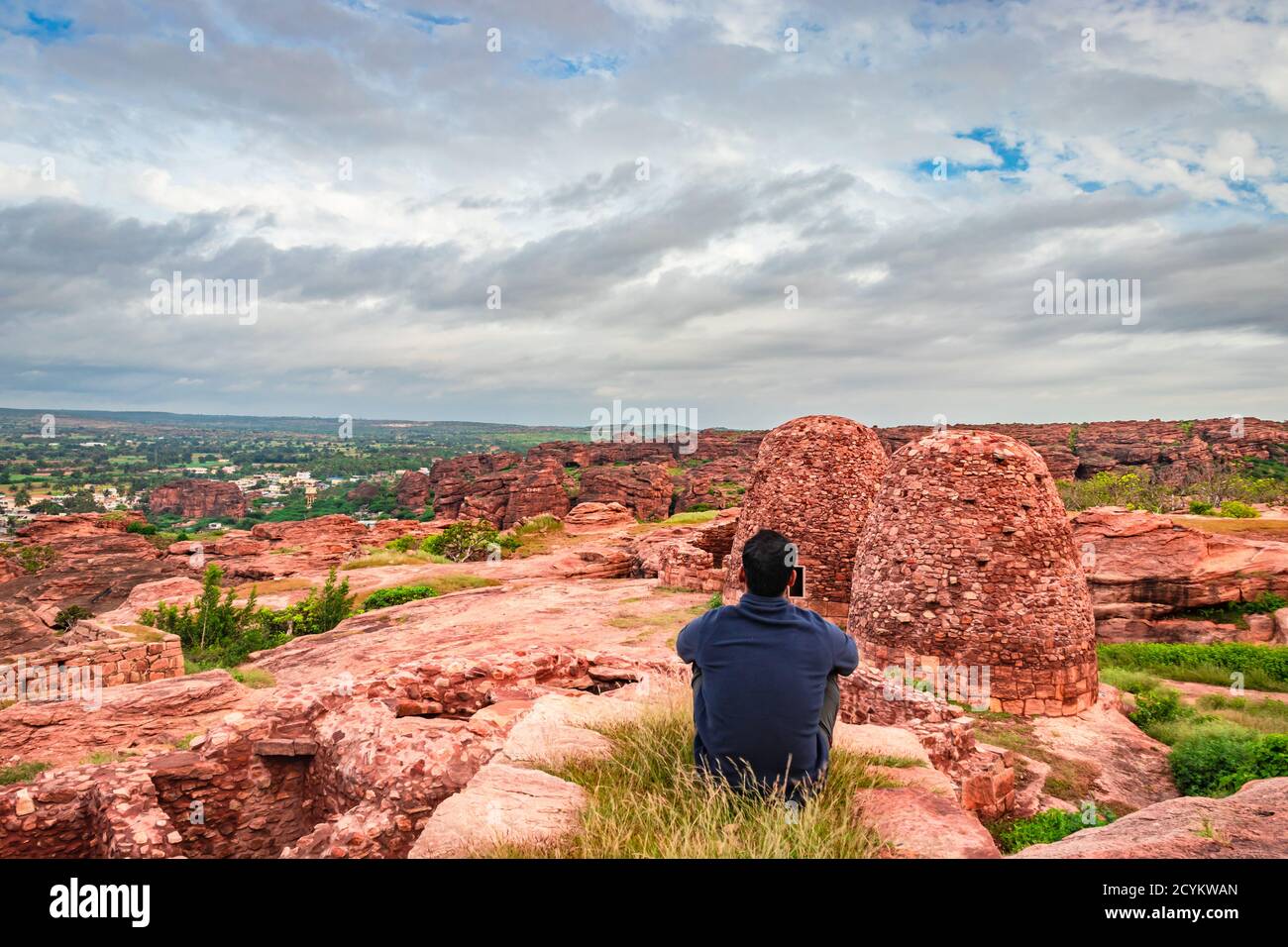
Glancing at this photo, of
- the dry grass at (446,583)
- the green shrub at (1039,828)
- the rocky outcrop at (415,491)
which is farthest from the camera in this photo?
the rocky outcrop at (415,491)

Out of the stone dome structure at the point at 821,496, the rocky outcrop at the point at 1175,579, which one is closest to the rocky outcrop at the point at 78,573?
the stone dome structure at the point at 821,496

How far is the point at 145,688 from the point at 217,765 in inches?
195

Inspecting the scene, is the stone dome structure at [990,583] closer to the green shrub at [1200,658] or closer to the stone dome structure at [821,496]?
the stone dome structure at [821,496]

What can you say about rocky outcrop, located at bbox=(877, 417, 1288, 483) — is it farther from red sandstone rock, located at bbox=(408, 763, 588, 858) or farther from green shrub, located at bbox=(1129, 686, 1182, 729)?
red sandstone rock, located at bbox=(408, 763, 588, 858)

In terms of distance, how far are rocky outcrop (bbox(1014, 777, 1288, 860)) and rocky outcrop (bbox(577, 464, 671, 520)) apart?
207 ft

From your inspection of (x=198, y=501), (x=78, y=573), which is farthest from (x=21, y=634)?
(x=198, y=501)

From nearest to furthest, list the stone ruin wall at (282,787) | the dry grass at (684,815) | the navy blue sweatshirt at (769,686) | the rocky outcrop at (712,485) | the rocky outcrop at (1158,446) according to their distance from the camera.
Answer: the dry grass at (684,815)
the navy blue sweatshirt at (769,686)
the stone ruin wall at (282,787)
the rocky outcrop at (712,485)
the rocky outcrop at (1158,446)

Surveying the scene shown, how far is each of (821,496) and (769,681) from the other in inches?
466

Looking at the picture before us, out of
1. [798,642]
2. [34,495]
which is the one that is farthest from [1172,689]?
[34,495]

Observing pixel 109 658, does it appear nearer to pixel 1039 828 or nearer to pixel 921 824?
pixel 921 824

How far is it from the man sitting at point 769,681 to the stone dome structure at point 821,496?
10924 mm

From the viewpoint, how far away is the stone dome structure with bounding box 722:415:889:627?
14977 millimetres

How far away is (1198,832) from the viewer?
356 centimetres

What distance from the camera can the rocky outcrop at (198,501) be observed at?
89.4 m
